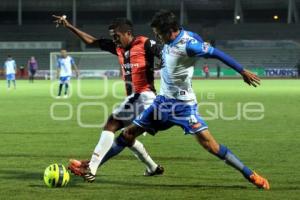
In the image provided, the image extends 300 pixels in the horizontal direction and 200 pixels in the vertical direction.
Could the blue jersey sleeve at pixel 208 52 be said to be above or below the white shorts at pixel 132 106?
above

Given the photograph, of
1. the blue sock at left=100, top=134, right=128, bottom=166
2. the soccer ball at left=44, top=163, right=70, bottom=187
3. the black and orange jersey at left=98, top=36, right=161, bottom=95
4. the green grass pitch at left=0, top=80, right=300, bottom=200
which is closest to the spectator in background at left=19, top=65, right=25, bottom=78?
the green grass pitch at left=0, top=80, right=300, bottom=200

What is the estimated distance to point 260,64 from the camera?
225 ft

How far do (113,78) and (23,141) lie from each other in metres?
41.8

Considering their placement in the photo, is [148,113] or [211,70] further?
[211,70]

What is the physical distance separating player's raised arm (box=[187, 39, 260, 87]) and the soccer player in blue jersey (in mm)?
11

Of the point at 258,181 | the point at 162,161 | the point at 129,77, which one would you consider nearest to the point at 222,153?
the point at 258,181

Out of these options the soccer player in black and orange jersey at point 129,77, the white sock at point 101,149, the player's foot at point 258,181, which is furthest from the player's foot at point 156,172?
the player's foot at point 258,181

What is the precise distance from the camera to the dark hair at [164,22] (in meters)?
7.57

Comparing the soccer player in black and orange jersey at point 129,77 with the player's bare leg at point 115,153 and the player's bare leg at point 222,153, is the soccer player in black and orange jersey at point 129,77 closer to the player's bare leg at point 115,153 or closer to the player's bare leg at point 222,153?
the player's bare leg at point 115,153

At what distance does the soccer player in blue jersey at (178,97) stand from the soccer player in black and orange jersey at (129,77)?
53cm

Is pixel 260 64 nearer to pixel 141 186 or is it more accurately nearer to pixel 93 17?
pixel 93 17

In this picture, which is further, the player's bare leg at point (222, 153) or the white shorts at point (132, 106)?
the white shorts at point (132, 106)

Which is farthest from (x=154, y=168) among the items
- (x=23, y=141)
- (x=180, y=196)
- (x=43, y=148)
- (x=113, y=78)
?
(x=113, y=78)

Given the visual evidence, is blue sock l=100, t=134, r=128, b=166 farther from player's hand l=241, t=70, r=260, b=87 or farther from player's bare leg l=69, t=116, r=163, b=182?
player's hand l=241, t=70, r=260, b=87
